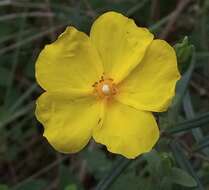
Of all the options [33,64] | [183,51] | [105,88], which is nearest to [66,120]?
[105,88]

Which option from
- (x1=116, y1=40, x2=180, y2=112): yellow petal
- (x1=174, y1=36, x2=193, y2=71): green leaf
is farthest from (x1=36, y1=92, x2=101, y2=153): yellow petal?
(x1=174, y1=36, x2=193, y2=71): green leaf

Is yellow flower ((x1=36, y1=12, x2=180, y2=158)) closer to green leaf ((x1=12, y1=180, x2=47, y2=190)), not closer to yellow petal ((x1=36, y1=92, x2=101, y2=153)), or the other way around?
yellow petal ((x1=36, y1=92, x2=101, y2=153))

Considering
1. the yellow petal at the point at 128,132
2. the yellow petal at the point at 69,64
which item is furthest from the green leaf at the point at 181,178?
the yellow petal at the point at 69,64

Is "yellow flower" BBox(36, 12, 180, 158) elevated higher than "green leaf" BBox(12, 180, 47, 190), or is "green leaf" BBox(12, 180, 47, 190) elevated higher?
"yellow flower" BBox(36, 12, 180, 158)

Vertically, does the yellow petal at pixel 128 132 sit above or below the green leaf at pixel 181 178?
above

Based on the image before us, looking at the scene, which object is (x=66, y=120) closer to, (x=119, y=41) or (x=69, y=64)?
(x=69, y=64)

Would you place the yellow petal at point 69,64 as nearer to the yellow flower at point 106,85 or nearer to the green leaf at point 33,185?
the yellow flower at point 106,85
